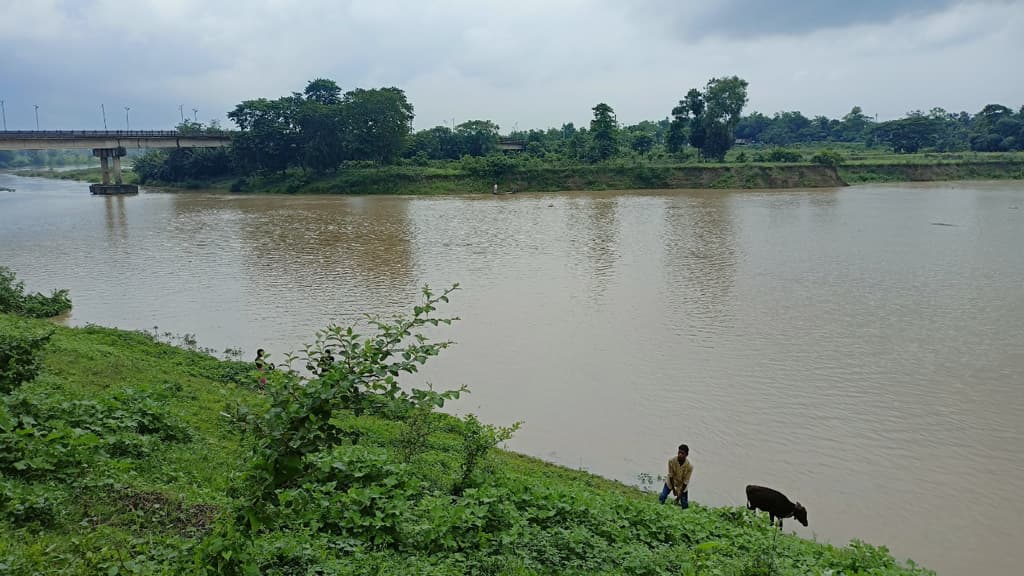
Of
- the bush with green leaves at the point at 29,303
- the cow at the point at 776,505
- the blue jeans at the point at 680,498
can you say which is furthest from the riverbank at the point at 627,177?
the cow at the point at 776,505

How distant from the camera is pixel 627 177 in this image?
6525cm

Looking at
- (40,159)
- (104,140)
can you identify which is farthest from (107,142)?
(40,159)

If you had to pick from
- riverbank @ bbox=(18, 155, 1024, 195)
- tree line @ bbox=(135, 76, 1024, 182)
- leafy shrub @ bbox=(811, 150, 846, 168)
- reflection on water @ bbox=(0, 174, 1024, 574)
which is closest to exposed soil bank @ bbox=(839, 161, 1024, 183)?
riverbank @ bbox=(18, 155, 1024, 195)

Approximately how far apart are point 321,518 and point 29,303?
17094 millimetres

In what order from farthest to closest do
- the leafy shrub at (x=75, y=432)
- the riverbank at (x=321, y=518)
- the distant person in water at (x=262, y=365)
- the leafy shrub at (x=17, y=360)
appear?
the leafy shrub at (x=17, y=360)
the distant person in water at (x=262, y=365)
the leafy shrub at (x=75, y=432)
the riverbank at (x=321, y=518)

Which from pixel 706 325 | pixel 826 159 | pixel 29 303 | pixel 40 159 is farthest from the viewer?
pixel 40 159

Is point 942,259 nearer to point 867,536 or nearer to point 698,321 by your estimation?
point 698,321

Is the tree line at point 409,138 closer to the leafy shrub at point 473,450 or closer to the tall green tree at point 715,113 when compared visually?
the tall green tree at point 715,113

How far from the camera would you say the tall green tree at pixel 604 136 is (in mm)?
69000

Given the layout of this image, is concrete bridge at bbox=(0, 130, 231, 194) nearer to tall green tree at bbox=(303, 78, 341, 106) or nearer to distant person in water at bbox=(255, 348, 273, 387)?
tall green tree at bbox=(303, 78, 341, 106)

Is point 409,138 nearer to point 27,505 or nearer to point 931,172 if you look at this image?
point 931,172

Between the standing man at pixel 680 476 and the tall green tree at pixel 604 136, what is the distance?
62169 millimetres

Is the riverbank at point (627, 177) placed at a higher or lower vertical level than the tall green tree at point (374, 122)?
lower

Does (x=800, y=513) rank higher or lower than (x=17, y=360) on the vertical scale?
lower
